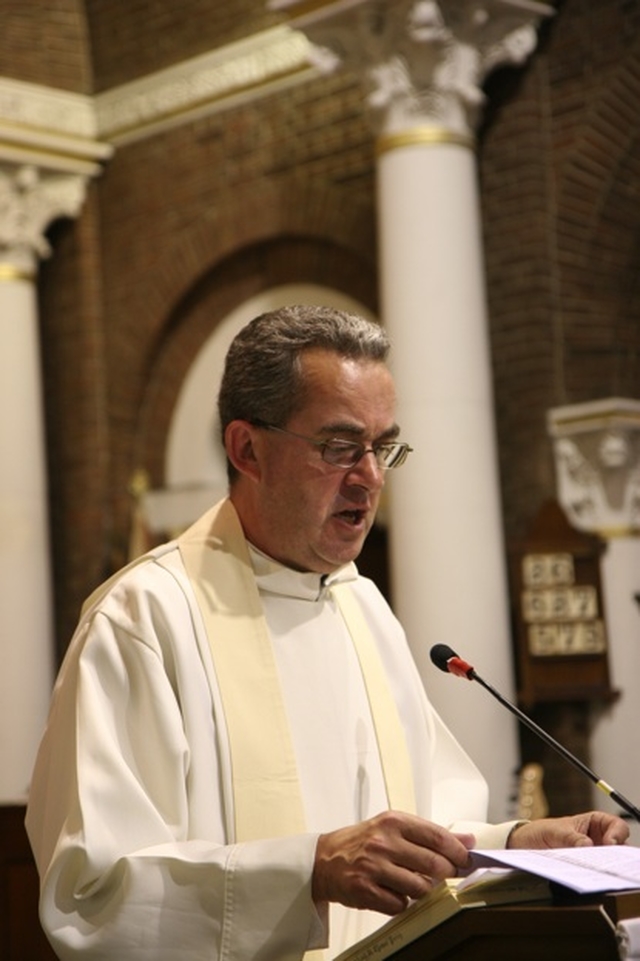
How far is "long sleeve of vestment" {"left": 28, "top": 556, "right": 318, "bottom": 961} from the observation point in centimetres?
266

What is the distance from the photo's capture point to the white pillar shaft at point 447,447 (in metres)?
7.46

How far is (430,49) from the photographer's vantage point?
7.77 m

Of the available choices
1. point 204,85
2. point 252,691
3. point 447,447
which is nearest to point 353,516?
point 252,691

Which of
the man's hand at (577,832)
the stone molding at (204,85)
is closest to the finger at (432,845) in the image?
the man's hand at (577,832)

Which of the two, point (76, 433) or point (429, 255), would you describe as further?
point (76, 433)

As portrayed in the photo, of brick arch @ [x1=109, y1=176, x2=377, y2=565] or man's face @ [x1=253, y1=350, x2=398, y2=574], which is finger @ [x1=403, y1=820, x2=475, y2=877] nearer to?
man's face @ [x1=253, y1=350, x2=398, y2=574]

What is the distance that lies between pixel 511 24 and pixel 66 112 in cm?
315

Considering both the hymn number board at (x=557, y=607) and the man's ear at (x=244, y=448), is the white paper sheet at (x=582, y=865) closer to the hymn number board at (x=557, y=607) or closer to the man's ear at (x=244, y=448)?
the man's ear at (x=244, y=448)

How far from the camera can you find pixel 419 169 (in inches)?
309

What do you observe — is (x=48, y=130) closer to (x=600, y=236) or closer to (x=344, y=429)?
(x=600, y=236)

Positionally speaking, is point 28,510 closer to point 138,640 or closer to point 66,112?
point 66,112

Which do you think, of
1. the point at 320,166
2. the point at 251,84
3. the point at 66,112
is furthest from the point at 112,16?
the point at 320,166

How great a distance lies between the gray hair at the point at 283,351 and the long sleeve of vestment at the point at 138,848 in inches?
19.6

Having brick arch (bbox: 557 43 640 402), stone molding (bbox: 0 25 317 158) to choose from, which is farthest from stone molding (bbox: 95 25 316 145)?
brick arch (bbox: 557 43 640 402)
